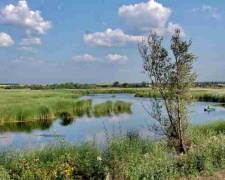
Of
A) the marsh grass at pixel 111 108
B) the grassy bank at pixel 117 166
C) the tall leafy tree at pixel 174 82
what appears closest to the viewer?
the grassy bank at pixel 117 166

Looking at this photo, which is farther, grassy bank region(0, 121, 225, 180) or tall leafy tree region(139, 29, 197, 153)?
tall leafy tree region(139, 29, 197, 153)

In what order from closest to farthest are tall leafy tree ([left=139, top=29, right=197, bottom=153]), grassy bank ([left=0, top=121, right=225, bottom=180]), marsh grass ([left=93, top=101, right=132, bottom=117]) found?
grassy bank ([left=0, top=121, right=225, bottom=180]) < tall leafy tree ([left=139, top=29, right=197, bottom=153]) < marsh grass ([left=93, top=101, right=132, bottom=117])

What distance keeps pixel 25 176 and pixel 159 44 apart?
6.06m

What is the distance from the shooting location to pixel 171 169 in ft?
22.1

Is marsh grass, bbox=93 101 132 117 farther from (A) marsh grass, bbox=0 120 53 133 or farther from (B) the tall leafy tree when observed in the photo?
(B) the tall leafy tree

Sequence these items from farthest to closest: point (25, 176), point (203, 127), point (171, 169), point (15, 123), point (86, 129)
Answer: point (15, 123), point (86, 129), point (203, 127), point (171, 169), point (25, 176)

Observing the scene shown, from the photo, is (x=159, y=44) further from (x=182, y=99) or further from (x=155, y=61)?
(x=182, y=99)

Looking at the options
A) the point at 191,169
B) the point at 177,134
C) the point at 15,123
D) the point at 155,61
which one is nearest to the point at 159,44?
the point at 155,61

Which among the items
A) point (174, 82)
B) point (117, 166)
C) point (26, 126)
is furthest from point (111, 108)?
point (117, 166)

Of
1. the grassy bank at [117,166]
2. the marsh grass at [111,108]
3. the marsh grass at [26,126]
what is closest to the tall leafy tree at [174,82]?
the grassy bank at [117,166]

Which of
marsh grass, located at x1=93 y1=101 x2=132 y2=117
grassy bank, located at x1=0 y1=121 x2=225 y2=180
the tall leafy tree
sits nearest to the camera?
grassy bank, located at x1=0 y1=121 x2=225 y2=180

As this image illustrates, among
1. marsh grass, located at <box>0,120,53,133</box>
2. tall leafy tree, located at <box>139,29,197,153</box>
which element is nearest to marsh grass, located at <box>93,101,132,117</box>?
marsh grass, located at <box>0,120,53,133</box>

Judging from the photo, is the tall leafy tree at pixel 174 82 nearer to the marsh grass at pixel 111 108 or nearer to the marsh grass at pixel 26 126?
the marsh grass at pixel 26 126

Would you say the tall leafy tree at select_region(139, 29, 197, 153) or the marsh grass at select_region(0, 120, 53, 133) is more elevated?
the tall leafy tree at select_region(139, 29, 197, 153)
